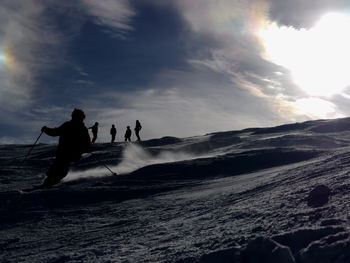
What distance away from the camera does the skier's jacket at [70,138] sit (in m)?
12.8

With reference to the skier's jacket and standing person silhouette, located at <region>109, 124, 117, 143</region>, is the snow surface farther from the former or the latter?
standing person silhouette, located at <region>109, 124, 117, 143</region>

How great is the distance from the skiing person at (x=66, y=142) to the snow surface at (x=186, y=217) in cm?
76

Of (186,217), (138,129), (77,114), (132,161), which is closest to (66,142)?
(77,114)

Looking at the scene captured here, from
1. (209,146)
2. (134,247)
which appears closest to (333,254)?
(134,247)

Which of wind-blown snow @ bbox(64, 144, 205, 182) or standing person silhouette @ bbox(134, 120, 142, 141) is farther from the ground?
standing person silhouette @ bbox(134, 120, 142, 141)

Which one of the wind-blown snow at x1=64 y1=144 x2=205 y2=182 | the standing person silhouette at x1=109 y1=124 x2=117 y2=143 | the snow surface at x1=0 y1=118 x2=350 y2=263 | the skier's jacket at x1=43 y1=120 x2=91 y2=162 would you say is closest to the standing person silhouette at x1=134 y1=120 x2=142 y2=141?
the standing person silhouette at x1=109 y1=124 x2=117 y2=143

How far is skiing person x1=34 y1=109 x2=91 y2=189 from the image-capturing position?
1283 centimetres

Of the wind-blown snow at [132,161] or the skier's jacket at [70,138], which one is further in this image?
the wind-blown snow at [132,161]

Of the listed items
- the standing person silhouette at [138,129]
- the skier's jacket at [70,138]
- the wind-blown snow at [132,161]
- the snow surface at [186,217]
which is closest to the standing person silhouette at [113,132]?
the standing person silhouette at [138,129]

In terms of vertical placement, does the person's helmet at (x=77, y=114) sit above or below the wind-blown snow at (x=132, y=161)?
above

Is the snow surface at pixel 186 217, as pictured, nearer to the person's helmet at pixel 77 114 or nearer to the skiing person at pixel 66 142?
the skiing person at pixel 66 142

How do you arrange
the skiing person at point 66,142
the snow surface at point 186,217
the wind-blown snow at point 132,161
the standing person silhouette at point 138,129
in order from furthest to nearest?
the standing person silhouette at point 138,129 < the wind-blown snow at point 132,161 < the skiing person at point 66,142 < the snow surface at point 186,217

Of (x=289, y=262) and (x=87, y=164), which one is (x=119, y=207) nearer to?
(x=289, y=262)

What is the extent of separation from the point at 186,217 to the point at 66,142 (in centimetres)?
558
